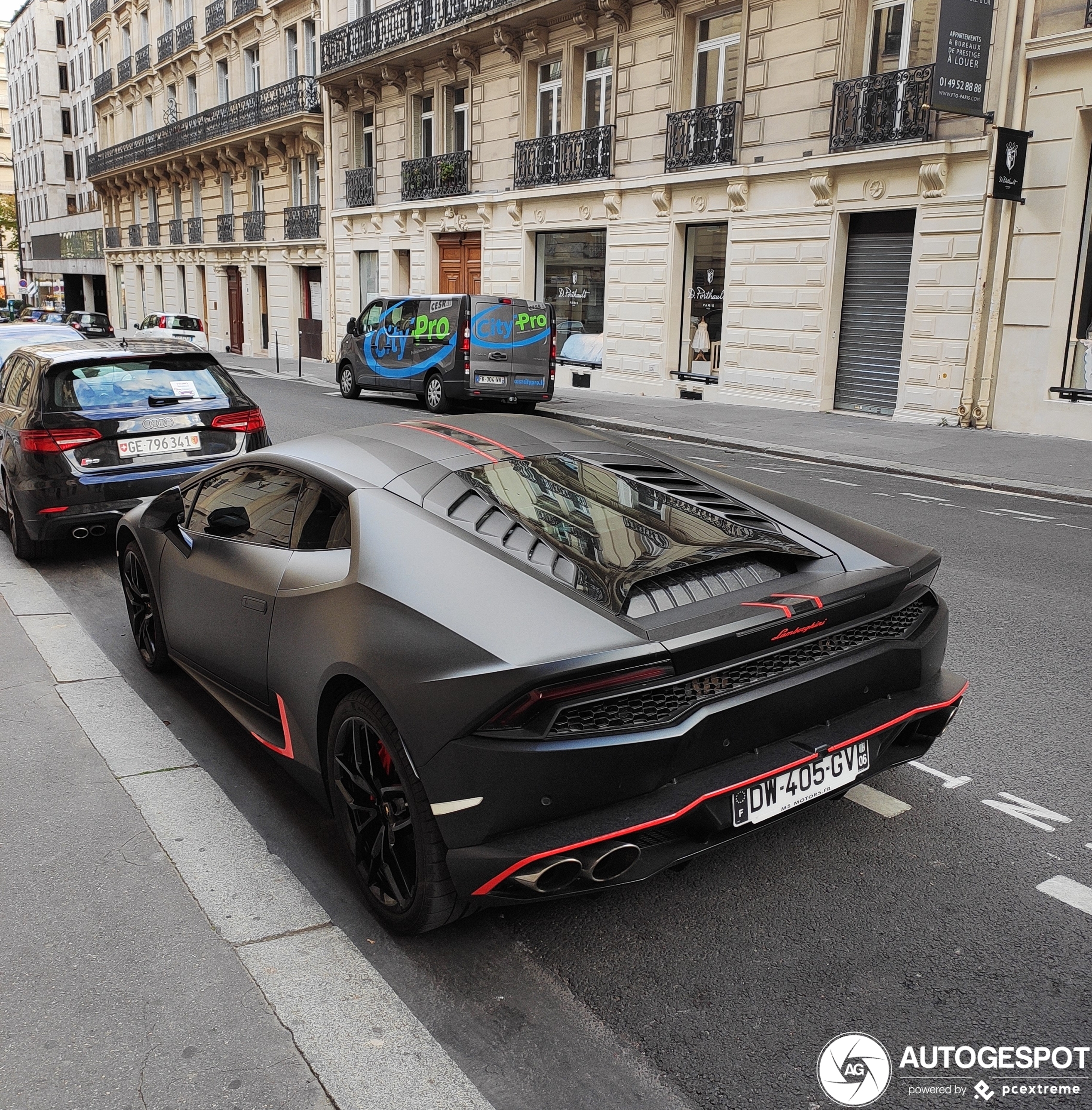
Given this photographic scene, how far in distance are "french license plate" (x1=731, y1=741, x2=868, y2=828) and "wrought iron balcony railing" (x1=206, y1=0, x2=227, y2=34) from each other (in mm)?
42921

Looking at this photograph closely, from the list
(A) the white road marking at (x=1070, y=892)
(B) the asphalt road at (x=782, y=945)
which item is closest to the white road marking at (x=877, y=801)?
(B) the asphalt road at (x=782, y=945)

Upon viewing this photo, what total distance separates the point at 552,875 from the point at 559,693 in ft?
1.54

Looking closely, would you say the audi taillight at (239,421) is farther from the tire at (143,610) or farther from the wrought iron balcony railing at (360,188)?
the wrought iron balcony railing at (360,188)

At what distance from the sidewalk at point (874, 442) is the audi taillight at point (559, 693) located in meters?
9.56

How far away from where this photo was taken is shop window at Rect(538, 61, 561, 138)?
2373 centimetres

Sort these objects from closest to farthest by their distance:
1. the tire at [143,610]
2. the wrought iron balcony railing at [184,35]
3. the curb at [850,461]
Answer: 1. the tire at [143,610]
2. the curb at [850,461]
3. the wrought iron balcony railing at [184,35]

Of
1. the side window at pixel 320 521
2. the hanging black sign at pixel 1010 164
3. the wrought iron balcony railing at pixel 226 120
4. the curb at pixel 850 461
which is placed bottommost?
the curb at pixel 850 461

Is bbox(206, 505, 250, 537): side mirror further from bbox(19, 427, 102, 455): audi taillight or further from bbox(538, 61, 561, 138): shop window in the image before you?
bbox(538, 61, 561, 138): shop window

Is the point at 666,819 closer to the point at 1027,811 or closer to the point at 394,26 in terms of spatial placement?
the point at 1027,811

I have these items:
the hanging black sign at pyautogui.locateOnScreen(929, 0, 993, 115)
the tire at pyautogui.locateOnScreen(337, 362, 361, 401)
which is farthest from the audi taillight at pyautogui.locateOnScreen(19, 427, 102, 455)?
the tire at pyautogui.locateOnScreen(337, 362, 361, 401)

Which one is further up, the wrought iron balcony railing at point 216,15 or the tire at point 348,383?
the wrought iron balcony railing at point 216,15

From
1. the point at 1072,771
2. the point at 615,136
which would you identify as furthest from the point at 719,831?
the point at 615,136

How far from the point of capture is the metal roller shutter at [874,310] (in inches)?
671

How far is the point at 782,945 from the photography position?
2.96 metres
